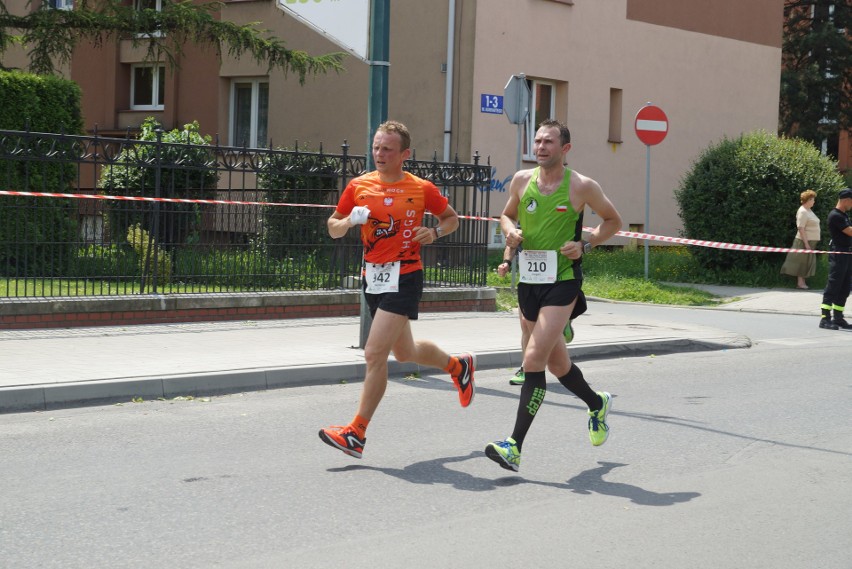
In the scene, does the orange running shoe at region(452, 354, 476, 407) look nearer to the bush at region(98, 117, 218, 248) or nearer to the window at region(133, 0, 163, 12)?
the bush at region(98, 117, 218, 248)

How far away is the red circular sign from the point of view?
60.9ft

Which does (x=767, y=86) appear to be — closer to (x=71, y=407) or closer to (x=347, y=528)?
(x=71, y=407)

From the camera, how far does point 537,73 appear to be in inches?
951

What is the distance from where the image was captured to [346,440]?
643cm

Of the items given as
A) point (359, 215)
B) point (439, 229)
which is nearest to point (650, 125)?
point (439, 229)

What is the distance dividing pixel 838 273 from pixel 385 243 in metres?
9.65

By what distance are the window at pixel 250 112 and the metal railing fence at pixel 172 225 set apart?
1233cm

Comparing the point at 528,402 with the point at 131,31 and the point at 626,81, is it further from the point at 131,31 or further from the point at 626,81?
the point at 626,81

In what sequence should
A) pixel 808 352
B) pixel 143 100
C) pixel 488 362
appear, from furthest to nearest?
pixel 143 100, pixel 808 352, pixel 488 362

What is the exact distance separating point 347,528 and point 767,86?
2709 centimetres

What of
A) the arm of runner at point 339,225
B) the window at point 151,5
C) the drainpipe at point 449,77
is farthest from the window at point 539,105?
the arm of runner at point 339,225

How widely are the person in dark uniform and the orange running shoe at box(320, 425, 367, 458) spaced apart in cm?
981

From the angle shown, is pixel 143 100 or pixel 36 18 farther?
pixel 143 100

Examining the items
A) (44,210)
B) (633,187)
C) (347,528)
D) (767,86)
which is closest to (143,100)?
(633,187)
